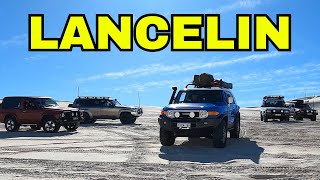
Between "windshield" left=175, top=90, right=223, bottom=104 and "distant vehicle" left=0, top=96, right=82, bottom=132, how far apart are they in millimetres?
8722

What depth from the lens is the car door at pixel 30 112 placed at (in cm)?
2288

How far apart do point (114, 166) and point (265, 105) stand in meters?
28.5

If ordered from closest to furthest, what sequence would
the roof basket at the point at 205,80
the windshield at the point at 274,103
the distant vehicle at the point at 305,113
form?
the roof basket at the point at 205,80, the windshield at the point at 274,103, the distant vehicle at the point at 305,113

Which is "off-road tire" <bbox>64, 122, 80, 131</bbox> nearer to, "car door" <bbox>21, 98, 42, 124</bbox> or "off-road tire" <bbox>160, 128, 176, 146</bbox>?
"car door" <bbox>21, 98, 42, 124</bbox>

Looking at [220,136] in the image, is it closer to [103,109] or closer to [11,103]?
[11,103]

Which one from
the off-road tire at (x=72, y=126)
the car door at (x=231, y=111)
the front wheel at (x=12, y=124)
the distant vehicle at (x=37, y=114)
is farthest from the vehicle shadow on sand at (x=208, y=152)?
the front wheel at (x=12, y=124)

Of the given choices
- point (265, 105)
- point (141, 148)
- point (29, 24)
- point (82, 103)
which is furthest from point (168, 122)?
point (265, 105)

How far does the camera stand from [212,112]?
14219mm

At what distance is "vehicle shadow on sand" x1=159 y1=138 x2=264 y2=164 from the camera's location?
11.8 metres

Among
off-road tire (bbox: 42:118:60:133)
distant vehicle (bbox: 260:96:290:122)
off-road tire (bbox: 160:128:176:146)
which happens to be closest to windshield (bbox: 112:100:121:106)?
off-road tire (bbox: 42:118:60:133)

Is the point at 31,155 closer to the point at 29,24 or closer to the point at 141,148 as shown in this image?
the point at 141,148

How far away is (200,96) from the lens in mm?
15758

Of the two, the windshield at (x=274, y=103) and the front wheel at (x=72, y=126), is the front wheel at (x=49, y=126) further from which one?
the windshield at (x=274, y=103)

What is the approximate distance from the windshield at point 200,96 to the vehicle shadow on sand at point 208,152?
1.49m
